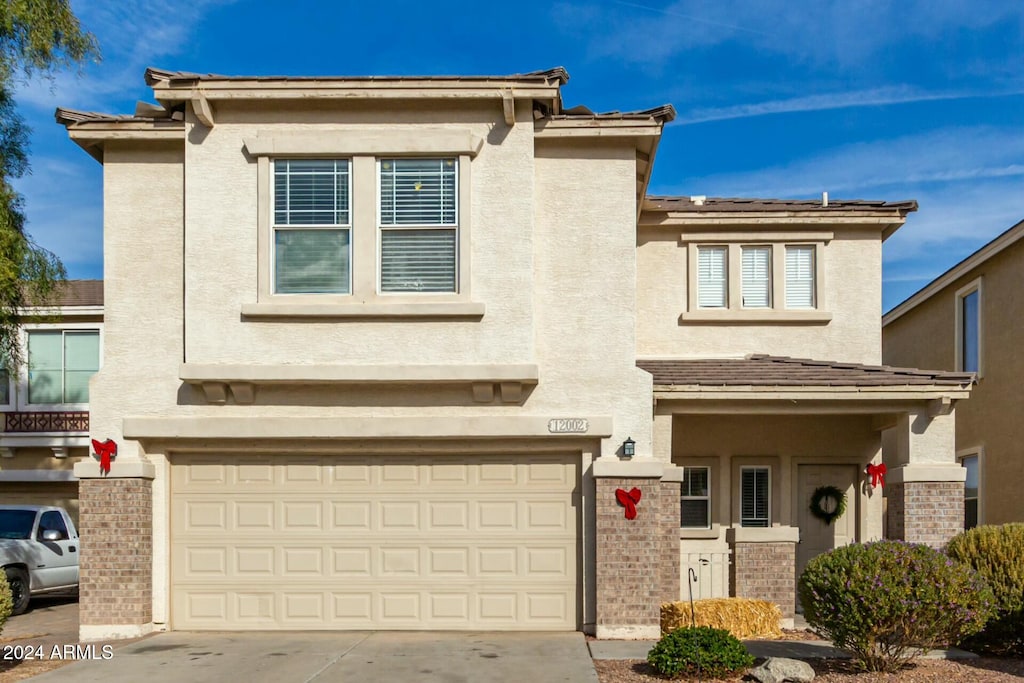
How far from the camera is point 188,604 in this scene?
12.6 metres

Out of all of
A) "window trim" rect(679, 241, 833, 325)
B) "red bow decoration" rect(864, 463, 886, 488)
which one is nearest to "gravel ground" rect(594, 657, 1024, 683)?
"red bow decoration" rect(864, 463, 886, 488)

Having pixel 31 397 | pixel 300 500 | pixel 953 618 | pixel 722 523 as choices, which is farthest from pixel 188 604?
pixel 31 397

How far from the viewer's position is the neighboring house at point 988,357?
17.3 meters

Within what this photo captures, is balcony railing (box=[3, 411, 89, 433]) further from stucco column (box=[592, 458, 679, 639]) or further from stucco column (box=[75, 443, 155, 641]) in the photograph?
stucco column (box=[592, 458, 679, 639])

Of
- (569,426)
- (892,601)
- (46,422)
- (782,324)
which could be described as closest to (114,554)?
(569,426)

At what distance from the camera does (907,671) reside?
33.6 feet

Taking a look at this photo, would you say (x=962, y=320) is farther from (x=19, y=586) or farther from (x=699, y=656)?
(x=19, y=586)

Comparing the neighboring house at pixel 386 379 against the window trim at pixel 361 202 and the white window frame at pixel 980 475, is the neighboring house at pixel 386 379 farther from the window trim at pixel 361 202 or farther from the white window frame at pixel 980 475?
the white window frame at pixel 980 475

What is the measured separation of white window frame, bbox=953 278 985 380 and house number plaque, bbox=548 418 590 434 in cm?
1000

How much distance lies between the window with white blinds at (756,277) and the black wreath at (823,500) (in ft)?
9.46

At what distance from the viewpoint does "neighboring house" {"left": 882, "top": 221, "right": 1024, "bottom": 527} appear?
56.9 ft

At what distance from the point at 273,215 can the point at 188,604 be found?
15.7ft

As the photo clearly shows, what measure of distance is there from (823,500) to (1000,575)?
4.69 meters

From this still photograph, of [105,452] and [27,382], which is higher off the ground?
[27,382]
